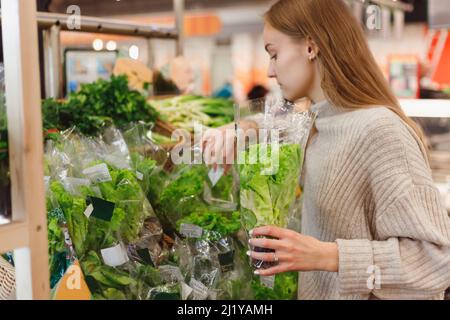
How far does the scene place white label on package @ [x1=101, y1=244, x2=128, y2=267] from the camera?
1.52m

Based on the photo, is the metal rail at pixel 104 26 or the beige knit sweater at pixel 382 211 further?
the metal rail at pixel 104 26

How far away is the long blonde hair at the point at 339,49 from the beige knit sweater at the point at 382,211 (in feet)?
0.26

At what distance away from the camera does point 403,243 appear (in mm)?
1468

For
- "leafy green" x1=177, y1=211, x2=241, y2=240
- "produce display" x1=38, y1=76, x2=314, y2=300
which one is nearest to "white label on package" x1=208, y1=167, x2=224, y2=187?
"produce display" x1=38, y1=76, x2=314, y2=300

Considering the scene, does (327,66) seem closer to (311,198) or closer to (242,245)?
(311,198)

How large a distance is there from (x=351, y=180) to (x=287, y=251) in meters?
0.36

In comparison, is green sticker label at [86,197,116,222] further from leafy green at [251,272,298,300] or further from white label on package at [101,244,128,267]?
leafy green at [251,272,298,300]

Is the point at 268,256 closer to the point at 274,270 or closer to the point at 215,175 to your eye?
the point at 274,270

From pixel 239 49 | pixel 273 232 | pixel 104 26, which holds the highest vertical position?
pixel 239 49

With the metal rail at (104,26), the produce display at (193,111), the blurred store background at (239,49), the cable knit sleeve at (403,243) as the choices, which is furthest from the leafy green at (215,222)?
the metal rail at (104,26)

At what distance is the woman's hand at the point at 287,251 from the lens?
1361mm

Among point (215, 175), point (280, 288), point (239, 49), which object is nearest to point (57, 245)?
point (215, 175)

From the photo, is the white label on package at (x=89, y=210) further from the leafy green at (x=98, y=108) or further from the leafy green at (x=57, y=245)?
the leafy green at (x=98, y=108)

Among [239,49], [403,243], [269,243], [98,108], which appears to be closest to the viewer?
[269,243]
